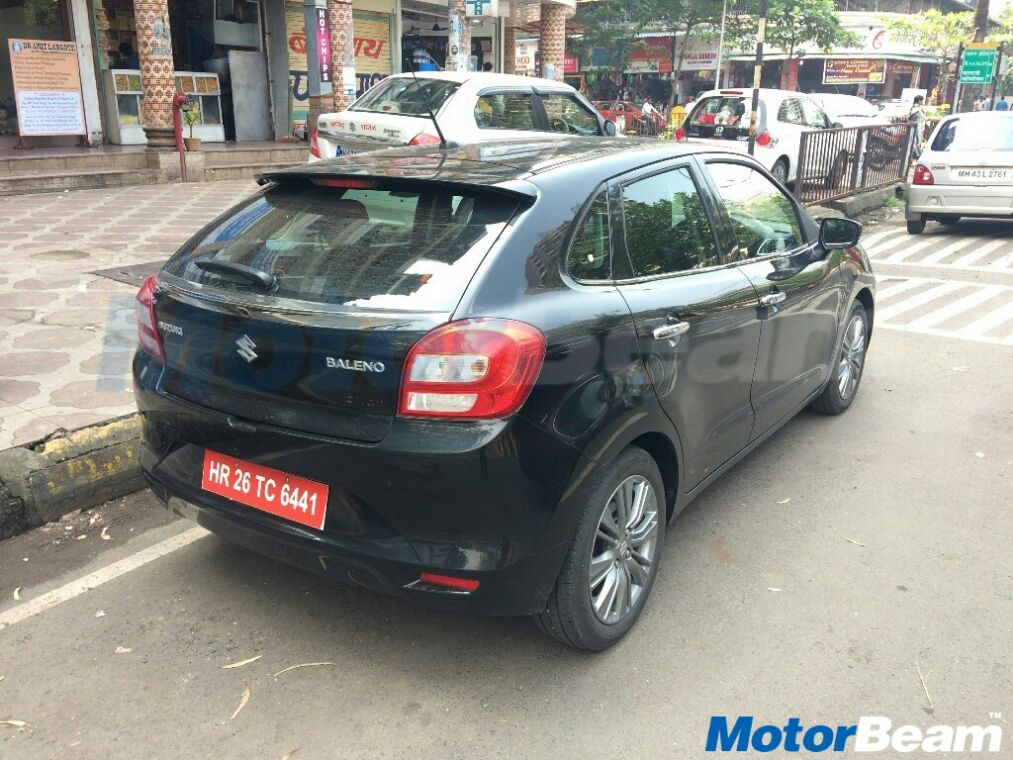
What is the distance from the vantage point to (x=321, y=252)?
2.88 meters

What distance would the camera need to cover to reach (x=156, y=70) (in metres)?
13.4

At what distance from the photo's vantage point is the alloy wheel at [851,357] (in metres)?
5.18

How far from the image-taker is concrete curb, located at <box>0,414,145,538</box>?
12.2 ft

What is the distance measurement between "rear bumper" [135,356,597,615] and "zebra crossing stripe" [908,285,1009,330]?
5843mm

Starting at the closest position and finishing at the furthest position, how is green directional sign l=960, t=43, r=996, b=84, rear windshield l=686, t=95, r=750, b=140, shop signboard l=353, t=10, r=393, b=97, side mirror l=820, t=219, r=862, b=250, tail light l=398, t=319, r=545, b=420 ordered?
tail light l=398, t=319, r=545, b=420, side mirror l=820, t=219, r=862, b=250, rear windshield l=686, t=95, r=750, b=140, shop signboard l=353, t=10, r=393, b=97, green directional sign l=960, t=43, r=996, b=84

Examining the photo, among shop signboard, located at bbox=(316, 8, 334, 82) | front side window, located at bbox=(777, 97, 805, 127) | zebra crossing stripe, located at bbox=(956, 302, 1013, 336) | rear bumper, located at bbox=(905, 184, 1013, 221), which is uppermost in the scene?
shop signboard, located at bbox=(316, 8, 334, 82)

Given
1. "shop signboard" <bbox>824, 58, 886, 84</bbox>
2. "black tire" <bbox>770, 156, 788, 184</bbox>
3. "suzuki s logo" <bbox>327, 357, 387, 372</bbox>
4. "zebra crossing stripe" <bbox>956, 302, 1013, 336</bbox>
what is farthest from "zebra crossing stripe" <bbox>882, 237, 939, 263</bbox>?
"shop signboard" <bbox>824, 58, 886, 84</bbox>

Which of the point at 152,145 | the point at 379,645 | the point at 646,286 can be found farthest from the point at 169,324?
the point at 152,145

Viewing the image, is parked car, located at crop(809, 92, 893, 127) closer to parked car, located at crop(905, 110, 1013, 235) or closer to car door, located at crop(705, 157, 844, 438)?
parked car, located at crop(905, 110, 1013, 235)

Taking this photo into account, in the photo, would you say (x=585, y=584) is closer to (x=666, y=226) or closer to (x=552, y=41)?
(x=666, y=226)

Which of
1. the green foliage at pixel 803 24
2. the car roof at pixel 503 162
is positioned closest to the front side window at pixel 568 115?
the car roof at pixel 503 162

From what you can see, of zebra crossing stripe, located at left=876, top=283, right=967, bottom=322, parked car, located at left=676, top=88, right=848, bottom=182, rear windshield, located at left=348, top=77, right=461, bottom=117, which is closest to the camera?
zebra crossing stripe, located at left=876, top=283, right=967, bottom=322

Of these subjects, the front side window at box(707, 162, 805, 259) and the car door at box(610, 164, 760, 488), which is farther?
the front side window at box(707, 162, 805, 259)

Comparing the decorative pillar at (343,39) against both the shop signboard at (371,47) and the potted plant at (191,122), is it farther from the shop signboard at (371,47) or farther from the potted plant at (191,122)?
the shop signboard at (371,47)
